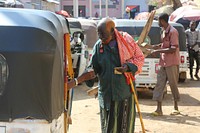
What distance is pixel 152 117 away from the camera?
7.90 m

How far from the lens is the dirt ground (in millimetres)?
7016

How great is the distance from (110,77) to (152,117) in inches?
142

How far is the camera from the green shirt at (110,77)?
14.8 ft

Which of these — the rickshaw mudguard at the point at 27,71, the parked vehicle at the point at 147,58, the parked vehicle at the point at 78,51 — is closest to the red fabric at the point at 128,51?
the rickshaw mudguard at the point at 27,71

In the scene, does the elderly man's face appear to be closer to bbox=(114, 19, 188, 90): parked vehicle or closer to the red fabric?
the red fabric

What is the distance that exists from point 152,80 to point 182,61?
5.85 ft

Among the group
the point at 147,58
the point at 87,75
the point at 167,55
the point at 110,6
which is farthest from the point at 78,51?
the point at 110,6

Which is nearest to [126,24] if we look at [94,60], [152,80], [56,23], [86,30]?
[152,80]

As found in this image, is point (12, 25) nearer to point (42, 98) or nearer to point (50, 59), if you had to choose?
point (50, 59)

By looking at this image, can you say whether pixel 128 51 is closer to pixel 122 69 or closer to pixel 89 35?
pixel 122 69

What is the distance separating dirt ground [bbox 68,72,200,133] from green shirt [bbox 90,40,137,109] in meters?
2.43

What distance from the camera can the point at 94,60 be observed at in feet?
15.2

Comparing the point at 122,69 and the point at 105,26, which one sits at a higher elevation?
the point at 105,26

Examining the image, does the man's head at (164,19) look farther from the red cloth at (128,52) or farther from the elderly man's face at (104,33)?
the elderly man's face at (104,33)
